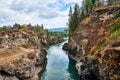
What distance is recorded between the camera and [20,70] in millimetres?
65125

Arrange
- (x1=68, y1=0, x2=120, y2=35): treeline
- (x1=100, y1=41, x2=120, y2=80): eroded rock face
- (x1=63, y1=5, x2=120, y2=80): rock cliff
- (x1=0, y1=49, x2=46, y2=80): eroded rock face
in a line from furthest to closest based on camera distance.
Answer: (x1=68, y1=0, x2=120, y2=35): treeline → (x1=0, y1=49, x2=46, y2=80): eroded rock face → (x1=63, y1=5, x2=120, y2=80): rock cliff → (x1=100, y1=41, x2=120, y2=80): eroded rock face

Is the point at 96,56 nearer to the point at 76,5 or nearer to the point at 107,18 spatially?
the point at 107,18

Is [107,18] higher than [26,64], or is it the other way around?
[107,18]

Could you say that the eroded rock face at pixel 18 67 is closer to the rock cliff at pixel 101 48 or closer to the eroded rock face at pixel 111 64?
the rock cliff at pixel 101 48

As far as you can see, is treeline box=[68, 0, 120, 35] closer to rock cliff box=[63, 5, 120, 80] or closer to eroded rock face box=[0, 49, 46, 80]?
A: rock cliff box=[63, 5, 120, 80]

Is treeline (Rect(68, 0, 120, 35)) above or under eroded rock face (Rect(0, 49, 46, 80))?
above

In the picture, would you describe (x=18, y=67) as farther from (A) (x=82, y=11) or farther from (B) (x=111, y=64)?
(A) (x=82, y=11)

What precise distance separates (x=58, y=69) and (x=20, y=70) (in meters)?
31.1

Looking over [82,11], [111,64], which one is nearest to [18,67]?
[111,64]

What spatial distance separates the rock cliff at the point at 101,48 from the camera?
54.2 metres

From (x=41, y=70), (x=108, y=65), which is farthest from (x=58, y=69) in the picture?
(x=108, y=65)

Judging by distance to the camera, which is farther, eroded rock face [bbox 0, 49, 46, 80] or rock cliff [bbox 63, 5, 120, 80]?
eroded rock face [bbox 0, 49, 46, 80]

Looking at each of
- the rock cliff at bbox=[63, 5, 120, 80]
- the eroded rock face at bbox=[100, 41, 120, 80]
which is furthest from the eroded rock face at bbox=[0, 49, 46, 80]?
the eroded rock face at bbox=[100, 41, 120, 80]

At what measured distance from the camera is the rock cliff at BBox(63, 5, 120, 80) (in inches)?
2135
